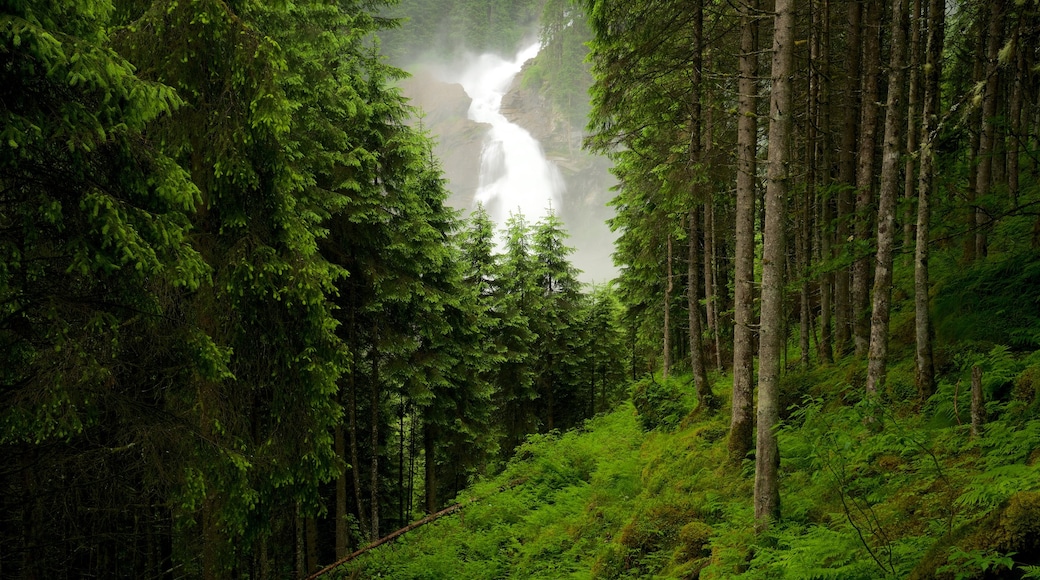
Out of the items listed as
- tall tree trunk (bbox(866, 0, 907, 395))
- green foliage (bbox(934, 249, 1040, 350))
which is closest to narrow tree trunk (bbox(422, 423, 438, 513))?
tall tree trunk (bbox(866, 0, 907, 395))

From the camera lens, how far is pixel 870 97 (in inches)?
314

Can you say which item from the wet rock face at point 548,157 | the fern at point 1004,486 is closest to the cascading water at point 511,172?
the wet rock face at point 548,157

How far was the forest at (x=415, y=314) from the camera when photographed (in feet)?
13.9

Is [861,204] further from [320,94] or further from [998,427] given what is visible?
[320,94]

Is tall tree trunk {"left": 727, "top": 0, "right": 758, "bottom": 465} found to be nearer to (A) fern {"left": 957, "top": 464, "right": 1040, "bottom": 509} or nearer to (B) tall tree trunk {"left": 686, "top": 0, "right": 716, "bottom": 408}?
(B) tall tree trunk {"left": 686, "top": 0, "right": 716, "bottom": 408}

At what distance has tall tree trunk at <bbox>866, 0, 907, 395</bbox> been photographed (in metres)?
6.92

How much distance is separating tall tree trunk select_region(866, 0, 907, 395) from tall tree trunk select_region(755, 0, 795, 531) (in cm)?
236

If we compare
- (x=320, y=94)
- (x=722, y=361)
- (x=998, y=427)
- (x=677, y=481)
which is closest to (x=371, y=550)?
(x=677, y=481)

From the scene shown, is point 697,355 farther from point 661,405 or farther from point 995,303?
point 995,303

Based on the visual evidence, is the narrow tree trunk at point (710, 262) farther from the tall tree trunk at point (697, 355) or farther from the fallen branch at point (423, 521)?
the fallen branch at point (423, 521)

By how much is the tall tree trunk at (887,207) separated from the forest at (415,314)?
49 millimetres

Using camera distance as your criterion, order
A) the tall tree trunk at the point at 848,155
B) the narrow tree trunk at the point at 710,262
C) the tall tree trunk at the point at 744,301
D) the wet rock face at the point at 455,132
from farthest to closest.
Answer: the wet rock face at the point at 455,132, the narrow tree trunk at the point at 710,262, the tall tree trunk at the point at 848,155, the tall tree trunk at the point at 744,301

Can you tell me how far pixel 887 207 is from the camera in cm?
704

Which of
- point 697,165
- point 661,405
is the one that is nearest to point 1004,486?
point 697,165
